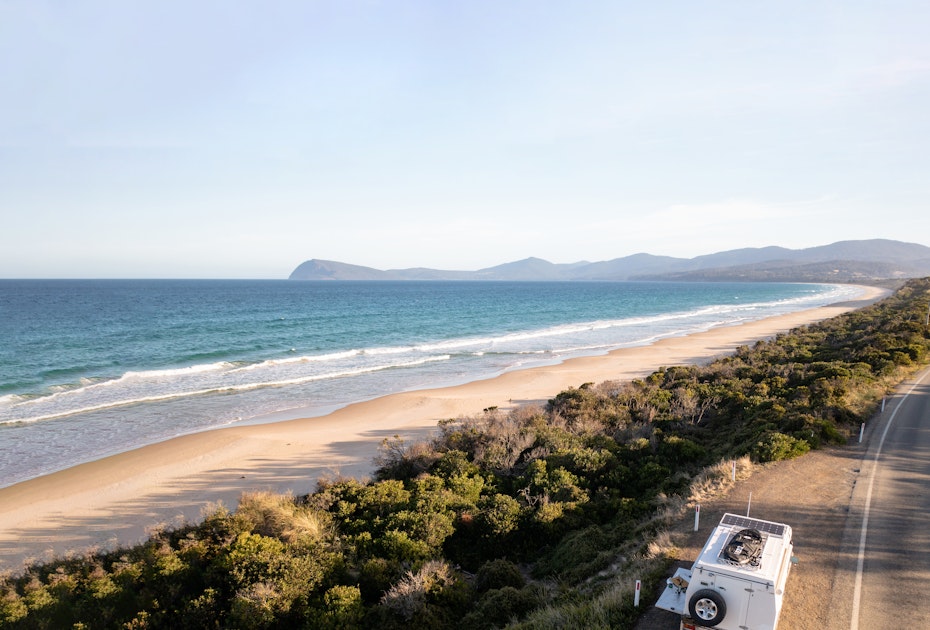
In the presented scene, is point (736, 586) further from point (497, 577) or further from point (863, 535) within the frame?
point (863, 535)

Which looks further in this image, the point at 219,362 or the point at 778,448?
the point at 219,362

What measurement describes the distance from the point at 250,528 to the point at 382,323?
47896mm

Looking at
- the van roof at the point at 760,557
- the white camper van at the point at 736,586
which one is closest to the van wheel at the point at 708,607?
the white camper van at the point at 736,586

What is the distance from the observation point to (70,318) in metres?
58.6

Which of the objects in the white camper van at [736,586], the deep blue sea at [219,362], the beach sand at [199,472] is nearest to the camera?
the white camper van at [736,586]

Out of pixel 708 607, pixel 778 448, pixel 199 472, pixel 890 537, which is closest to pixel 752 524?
pixel 708 607

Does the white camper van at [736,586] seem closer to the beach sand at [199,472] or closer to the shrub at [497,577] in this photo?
the shrub at [497,577]

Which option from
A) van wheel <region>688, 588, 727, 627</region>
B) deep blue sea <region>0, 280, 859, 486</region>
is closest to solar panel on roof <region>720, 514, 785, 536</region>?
van wheel <region>688, 588, 727, 627</region>

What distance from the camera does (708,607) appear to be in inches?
223

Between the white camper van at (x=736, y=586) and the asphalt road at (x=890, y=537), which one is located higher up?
the white camper van at (x=736, y=586)

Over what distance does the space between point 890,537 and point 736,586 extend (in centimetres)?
514

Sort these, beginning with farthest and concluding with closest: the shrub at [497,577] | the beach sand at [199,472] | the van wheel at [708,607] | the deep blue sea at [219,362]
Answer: the deep blue sea at [219,362] < the beach sand at [199,472] < the shrub at [497,577] < the van wheel at [708,607]

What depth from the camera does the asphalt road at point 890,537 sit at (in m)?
6.70

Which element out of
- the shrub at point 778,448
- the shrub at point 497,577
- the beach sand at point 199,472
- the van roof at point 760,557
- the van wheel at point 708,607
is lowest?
the beach sand at point 199,472
